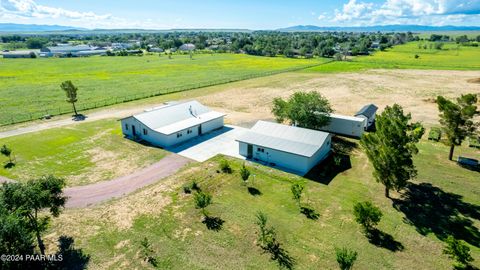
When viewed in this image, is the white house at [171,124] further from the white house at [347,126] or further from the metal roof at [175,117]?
the white house at [347,126]

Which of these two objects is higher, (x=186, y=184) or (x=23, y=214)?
(x=23, y=214)

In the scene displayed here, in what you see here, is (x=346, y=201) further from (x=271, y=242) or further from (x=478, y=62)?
(x=478, y=62)

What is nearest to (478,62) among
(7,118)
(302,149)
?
(302,149)

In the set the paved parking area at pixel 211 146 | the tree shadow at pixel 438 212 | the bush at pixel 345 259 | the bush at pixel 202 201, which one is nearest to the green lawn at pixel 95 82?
the paved parking area at pixel 211 146

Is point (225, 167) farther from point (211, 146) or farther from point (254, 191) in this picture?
point (211, 146)

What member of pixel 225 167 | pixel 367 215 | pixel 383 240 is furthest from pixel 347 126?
pixel 383 240

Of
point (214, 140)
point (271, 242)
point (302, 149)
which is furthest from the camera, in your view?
point (214, 140)
